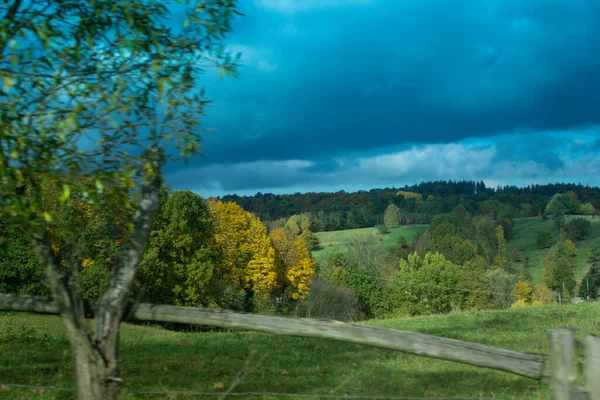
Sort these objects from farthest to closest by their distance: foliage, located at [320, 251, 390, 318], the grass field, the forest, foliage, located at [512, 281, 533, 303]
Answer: foliage, located at [512, 281, 533, 303] < foliage, located at [320, 251, 390, 318] < the forest < the grass field

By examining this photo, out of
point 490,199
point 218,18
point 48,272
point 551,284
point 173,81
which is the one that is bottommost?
point 551,284

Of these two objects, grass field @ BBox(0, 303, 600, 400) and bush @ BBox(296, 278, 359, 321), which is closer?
grass field @ BBox(0, 303, 600, 400)

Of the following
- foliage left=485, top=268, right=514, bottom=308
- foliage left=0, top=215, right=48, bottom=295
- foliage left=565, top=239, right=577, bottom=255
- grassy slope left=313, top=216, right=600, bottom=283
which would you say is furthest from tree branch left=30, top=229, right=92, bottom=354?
foliage left=565, top=239, right=577, bottom=255

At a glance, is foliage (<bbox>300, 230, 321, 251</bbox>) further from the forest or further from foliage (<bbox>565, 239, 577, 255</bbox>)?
foliage (<bbox>565, 239, 577, 255</bbox>)

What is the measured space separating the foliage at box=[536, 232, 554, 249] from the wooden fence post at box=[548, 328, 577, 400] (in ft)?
407

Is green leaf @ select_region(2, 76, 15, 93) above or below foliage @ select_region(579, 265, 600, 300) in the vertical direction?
above

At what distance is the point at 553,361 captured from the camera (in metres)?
4.29

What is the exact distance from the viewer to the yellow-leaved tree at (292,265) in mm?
55219

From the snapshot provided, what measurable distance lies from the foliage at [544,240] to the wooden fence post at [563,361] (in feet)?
407

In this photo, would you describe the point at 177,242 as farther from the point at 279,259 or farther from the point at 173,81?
the point at 173,81

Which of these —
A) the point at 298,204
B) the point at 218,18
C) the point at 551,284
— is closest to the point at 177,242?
the point at 218,18

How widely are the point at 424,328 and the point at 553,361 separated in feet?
37.6

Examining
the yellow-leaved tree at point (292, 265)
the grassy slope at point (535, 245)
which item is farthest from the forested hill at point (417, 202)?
the yellow-leaved tree at point (292, 265)

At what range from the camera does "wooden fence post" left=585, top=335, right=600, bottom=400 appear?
13.7 ft
